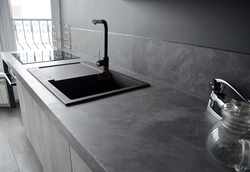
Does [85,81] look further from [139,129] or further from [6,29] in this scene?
[6,29]

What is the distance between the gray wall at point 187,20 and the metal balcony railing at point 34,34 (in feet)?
4.92

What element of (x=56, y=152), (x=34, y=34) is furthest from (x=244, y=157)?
(x=34, y=34)

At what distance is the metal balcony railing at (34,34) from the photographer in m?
2.92

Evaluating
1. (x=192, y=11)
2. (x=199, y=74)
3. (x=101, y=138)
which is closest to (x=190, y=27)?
(x=192, y=11)

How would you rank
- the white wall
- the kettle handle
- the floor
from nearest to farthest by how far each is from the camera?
1. the kettle handle
2. the floor
3. the white wall

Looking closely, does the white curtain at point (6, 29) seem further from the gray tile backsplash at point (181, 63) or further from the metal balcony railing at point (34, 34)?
the gray tile backsplash at point (181, 63)

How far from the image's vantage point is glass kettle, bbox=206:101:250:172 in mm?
534

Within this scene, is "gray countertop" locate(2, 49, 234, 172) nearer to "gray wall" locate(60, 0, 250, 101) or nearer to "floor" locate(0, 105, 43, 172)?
"gray wall" locate(60, 0, 250, 101)

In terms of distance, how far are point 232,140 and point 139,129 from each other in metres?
0.31

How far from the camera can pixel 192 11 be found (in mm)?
1020

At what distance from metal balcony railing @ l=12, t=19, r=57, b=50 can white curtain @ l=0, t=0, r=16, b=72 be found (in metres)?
0.11

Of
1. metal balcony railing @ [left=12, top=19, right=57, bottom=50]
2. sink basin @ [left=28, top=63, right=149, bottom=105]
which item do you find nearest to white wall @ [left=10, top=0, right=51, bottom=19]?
metal balcony railing @ [left=12, top=19, right=57, bottom=50]

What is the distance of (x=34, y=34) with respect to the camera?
3.12 m

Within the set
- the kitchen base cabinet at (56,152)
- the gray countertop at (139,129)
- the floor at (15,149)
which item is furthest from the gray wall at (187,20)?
the floor at (15,149)
